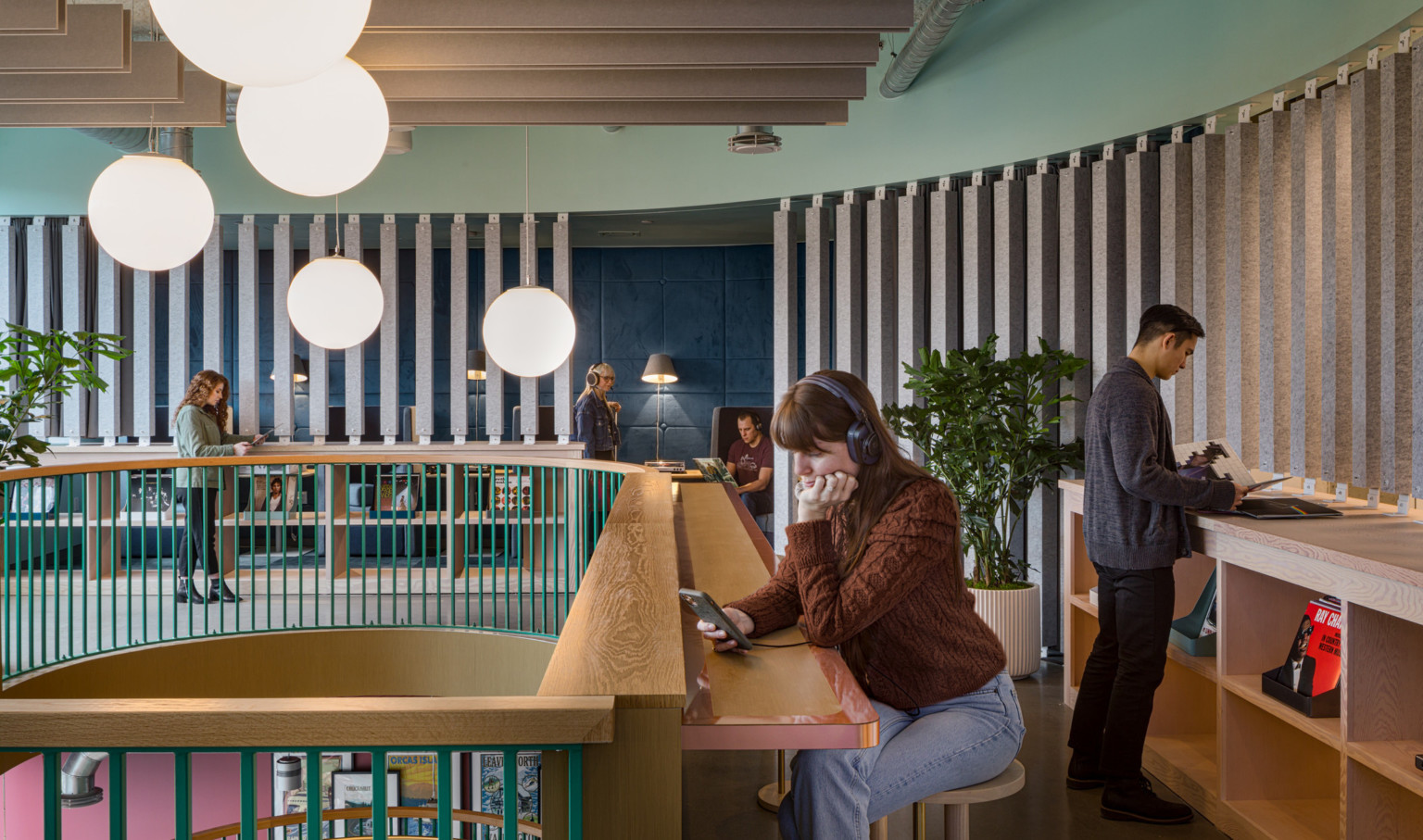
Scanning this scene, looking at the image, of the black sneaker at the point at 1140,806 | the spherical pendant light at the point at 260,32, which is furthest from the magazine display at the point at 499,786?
the spherical pendant light at the point at 260,32

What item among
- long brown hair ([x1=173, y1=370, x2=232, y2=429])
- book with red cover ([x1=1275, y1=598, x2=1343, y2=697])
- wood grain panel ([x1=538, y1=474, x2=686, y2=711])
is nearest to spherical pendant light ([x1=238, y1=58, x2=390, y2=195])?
wood grain panel ([x1=538, y1=474, x2=686, y2=711])

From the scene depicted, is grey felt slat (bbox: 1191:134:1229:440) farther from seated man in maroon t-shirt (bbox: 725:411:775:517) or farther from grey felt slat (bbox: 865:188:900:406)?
seated man in maroon t-shirt (bbox: 725:411:775:517)

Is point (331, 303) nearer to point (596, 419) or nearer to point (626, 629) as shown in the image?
point (626, 629)

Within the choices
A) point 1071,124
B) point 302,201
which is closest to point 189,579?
point 302,201

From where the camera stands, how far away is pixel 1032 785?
3564 millimetres

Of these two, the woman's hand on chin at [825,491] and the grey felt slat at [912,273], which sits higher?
the grey felt slat at [912,273]

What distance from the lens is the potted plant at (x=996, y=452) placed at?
4.82m

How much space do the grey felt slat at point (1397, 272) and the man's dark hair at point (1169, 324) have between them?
85cm

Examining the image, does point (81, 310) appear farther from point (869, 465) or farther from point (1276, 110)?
point (1276, 110)

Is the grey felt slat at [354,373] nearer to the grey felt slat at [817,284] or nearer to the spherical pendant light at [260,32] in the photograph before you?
the grey felt slat at [817,284]

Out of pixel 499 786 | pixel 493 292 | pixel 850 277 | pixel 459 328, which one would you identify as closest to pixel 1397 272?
pixel 850 277

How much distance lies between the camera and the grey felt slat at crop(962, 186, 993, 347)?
5789 mm

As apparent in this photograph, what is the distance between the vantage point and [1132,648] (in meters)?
→ 3.17

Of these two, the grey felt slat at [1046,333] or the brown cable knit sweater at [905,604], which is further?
the grey felt slat at [1046,333]
